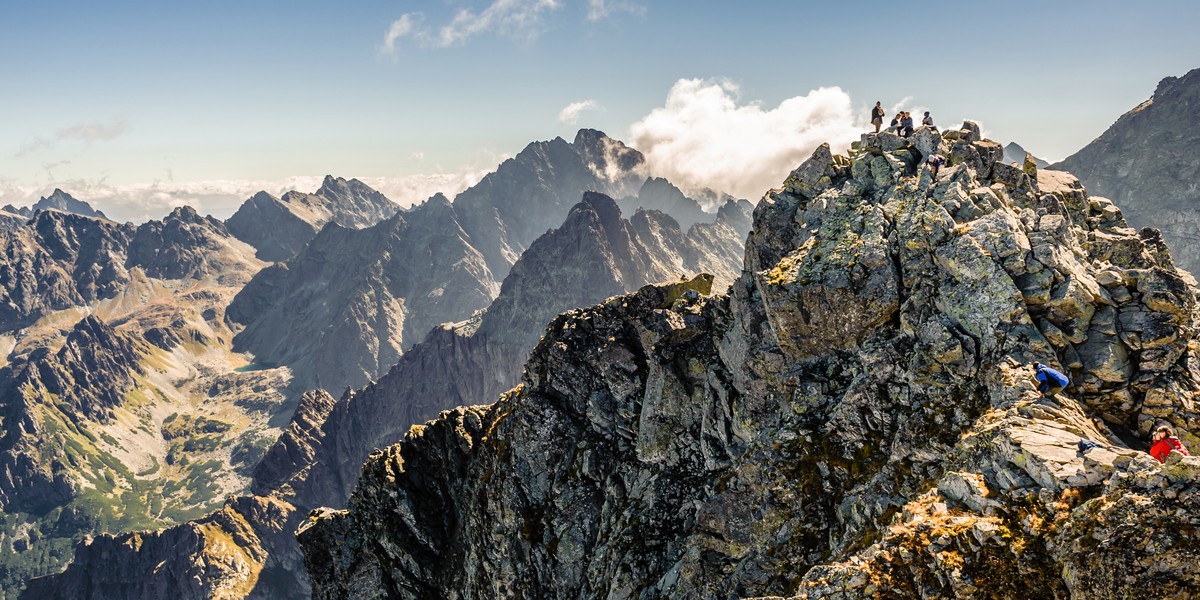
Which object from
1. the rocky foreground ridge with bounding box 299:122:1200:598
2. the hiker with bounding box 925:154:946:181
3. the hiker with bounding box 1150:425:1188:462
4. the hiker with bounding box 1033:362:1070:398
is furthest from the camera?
the hiker with bounding box 925:154:946:181

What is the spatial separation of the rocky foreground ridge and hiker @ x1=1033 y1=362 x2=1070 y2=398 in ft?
1.44

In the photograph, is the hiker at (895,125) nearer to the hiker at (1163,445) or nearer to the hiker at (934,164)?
the hiker at (934,164)

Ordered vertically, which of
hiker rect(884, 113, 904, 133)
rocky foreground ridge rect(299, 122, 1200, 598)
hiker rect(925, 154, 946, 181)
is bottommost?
rocky foreground ridge rect(299, 122, 1200, 598)

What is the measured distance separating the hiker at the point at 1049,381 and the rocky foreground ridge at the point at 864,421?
440 millimetres

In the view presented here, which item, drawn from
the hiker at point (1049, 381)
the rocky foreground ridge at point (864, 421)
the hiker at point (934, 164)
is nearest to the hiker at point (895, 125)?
the rocky foreground ridge at point (864, 421)

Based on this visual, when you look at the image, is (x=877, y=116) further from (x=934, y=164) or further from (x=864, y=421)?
(x=864, y=421)

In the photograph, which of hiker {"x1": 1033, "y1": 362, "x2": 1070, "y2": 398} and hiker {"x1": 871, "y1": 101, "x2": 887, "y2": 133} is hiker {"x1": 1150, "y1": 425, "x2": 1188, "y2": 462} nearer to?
hiker {"x1": 1033, "y1": 362, "x2": 1070, "y2": 398}

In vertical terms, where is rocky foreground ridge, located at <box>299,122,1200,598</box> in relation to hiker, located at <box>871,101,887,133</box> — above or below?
below

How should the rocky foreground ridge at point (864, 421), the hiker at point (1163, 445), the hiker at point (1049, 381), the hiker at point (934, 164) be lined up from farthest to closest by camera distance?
the hiker at point (934, 164), the hiker at point (1049, 381), the hiker at point (1163, 445), the rocky foreground ridge at point (864, 421)

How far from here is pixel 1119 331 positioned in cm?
2588

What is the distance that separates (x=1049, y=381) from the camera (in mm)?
22844

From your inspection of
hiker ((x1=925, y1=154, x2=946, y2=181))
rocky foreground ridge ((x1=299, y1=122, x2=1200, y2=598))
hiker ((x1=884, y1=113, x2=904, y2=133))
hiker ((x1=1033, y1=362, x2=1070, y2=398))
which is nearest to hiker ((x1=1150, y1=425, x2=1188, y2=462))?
rocky foreground ridge ((x1=299, y1=122, x2=1200, y2=598))

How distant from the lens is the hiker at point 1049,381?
2245 centimetres

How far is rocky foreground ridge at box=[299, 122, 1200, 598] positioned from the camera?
18.8 metres
